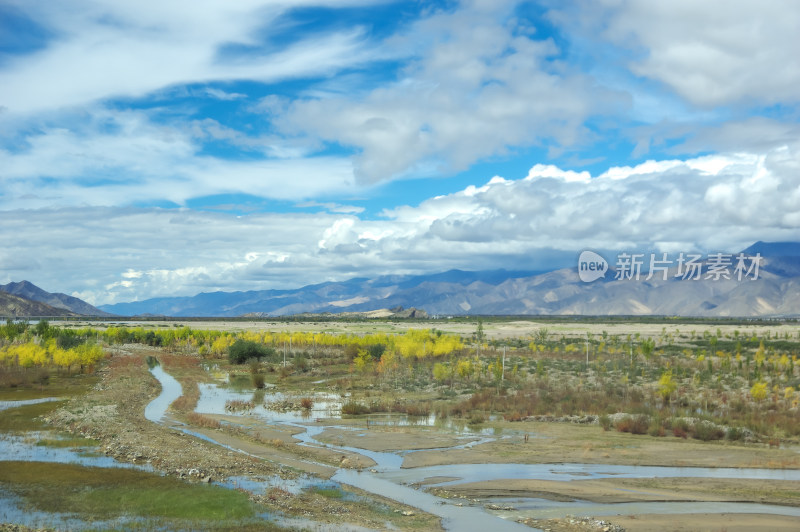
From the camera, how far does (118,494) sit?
1975 cm

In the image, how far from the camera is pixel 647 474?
23.8 metres

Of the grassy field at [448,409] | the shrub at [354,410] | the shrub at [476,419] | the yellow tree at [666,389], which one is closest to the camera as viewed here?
the grassy field at [448,409]

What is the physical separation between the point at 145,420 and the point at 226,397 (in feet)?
45.6

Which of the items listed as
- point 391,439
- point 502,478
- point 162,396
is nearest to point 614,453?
point 502,478

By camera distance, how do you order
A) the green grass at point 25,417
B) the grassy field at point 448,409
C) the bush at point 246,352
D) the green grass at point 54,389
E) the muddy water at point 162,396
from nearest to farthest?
the grassy field at point 448,409, the green grass at point 25,417, the muddy water at point 162,396, the green grass at point 54,389, the bush at point 246,352

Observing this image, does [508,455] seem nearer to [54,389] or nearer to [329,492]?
[329,492]

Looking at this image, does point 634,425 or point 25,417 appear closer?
point 634,425

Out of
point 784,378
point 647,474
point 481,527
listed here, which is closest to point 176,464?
point 481,527

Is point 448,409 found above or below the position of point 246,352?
below

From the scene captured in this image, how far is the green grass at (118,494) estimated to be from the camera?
18.0 meters

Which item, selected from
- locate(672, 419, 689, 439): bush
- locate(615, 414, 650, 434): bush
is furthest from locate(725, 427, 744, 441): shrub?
locate(615, 414, 650, 434): bush

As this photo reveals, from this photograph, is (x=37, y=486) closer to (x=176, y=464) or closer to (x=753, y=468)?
(x=176, y=464)

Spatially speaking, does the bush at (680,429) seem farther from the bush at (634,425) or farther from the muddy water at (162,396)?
the muddy water at (162,396)

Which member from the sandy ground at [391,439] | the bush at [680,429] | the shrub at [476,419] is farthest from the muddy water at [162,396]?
the bush at [680,429]
